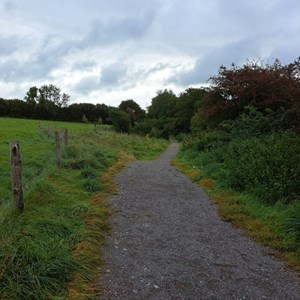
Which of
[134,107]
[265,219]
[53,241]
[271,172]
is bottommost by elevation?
[265,219]

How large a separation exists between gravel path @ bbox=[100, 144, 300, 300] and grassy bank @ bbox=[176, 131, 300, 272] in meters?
0.37

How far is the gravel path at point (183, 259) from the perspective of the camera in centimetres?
436

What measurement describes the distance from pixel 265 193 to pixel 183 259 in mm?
3652

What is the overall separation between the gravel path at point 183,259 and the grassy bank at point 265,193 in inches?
14.5

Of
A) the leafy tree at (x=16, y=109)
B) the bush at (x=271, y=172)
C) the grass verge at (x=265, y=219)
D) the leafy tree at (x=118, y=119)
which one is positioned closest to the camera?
the grass verge at (x=265, y=219)

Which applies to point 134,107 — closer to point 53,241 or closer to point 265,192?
point 265,192

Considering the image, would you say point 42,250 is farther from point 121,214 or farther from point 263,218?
point 263,218

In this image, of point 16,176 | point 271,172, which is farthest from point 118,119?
point 16,176

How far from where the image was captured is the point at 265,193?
26.6ft

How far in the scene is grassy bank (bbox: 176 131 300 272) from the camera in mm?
6191

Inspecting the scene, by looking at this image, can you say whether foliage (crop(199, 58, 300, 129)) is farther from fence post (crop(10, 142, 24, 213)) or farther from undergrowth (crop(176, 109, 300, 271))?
fence post (crop(10, 142, 24, 213))

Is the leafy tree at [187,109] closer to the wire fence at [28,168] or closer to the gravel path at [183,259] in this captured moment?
the wire fence at [28,168]

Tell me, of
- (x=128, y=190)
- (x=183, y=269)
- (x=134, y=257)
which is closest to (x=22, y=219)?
(x=134, y=257)

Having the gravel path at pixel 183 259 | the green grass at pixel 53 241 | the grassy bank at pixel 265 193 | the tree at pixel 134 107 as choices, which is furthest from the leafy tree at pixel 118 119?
the gravel path at pixel 183 259
